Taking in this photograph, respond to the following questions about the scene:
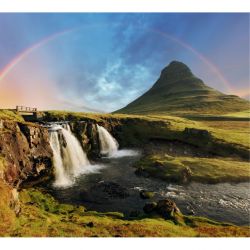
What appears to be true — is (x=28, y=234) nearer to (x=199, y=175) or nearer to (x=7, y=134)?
(x=7, y=134)

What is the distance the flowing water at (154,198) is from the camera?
33625mm

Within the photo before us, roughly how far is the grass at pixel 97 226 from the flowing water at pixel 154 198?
129 inches

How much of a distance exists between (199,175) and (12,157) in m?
32.7

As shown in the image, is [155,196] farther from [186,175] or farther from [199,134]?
[199,134]

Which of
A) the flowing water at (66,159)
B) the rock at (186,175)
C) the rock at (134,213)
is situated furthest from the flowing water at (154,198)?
the rock at (186,175)

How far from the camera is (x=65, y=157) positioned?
2101 inches

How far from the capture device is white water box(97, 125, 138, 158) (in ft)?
240

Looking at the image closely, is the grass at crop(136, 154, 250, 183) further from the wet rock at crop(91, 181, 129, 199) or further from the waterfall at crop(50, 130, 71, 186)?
the waterfall at crop(50, 130, 71, 186)

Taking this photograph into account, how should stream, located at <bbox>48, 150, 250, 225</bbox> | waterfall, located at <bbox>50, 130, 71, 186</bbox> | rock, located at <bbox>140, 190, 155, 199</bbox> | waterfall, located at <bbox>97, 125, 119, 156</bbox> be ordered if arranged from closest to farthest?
stream, located at <bbox>48, 150, 250, 225</bbox> → rock, located at <bbox>140, 190, 155, 199</bbox> → waterfall, located at <bbox>50, 130, 71, 186</bbox> → waterfall, located at <bbox>97, 125, 119, 156</bbox>

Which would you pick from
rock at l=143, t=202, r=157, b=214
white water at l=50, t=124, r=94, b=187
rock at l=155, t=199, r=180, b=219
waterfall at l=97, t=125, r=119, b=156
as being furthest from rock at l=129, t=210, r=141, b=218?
waterfall at l=97, t=125, r=119, b=156

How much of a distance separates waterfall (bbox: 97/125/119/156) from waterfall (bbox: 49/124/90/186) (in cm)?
1288

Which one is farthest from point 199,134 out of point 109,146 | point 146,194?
point 146,194

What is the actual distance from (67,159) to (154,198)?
23.6 meters

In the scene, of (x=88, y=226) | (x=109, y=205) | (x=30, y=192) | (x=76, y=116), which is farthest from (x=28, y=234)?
(x=76, y=116)
